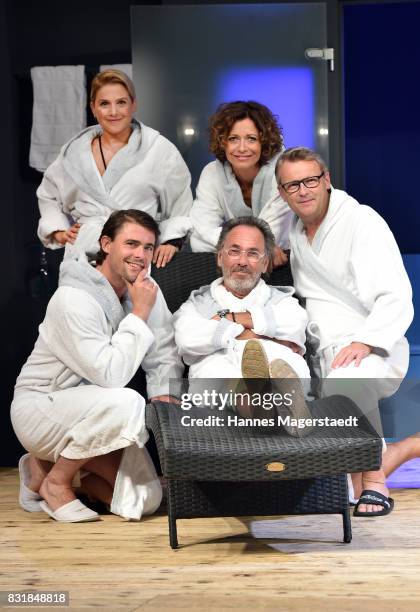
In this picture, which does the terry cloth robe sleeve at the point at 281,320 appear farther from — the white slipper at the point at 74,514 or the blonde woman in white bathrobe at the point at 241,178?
the white slipper at the point at 74,514

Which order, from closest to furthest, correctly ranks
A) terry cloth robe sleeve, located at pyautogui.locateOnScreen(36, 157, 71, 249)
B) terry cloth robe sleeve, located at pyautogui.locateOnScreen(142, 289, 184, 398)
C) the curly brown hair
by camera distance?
terry cloth robe sleeve, located at pyautogui.locateOnScreen(142, 289, 184, 398), the curly brown hair, terry cloth robe sleeve, located at pyautogui.locateOnScreen(36, 157, 71, 249)

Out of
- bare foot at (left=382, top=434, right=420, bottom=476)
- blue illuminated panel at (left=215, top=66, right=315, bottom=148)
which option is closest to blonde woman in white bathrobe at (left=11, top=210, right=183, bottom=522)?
bare foot at (left=382, top=434, right=420, bottom=476)

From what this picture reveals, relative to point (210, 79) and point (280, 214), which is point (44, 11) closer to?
A: point (210, 79)

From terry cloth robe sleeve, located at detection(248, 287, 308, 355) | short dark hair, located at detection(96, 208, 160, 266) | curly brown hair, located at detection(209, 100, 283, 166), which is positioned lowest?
terry cloth robe sleeve, located at detection(248, 287, 308, 355)

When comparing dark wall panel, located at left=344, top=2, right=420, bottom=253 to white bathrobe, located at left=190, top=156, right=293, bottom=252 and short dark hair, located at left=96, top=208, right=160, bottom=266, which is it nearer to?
white bathrobe, located at left=190, top=156, right=293, bottom=252

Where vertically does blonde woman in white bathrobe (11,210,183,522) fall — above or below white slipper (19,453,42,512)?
above

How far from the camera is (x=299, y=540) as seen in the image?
3031mm

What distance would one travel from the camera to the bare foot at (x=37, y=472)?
140 inches

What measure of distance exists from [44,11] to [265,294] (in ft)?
7.06

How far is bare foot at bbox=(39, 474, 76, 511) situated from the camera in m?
3.38

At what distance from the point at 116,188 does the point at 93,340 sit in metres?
0.80

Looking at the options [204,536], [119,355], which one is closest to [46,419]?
[119,355]

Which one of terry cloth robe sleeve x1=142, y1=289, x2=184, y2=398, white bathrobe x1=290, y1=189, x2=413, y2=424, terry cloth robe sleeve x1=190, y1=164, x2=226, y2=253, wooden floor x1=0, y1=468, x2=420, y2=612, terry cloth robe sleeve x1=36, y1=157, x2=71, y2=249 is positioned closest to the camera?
wooden floor x1=0, y1=468, x2=420, y2=612

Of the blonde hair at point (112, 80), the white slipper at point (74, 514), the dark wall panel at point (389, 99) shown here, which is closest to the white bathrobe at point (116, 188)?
the blonde hair at point (112, 80)
